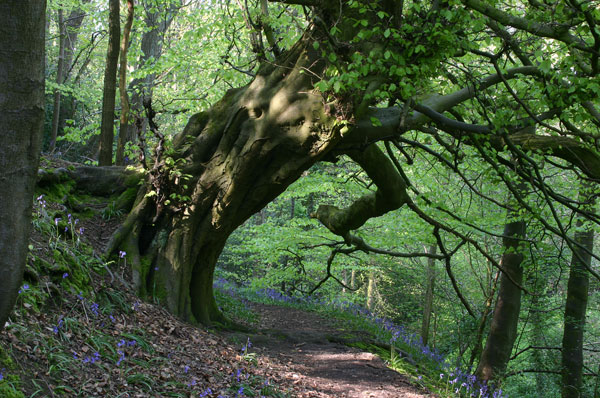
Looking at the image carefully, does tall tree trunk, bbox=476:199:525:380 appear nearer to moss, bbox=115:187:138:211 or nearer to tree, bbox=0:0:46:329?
moss, bbox=115:187:138:211

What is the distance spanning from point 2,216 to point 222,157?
13.5 feet

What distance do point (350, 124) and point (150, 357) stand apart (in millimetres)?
2997

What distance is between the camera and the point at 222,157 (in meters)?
5.79

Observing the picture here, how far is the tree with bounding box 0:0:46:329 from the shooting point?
169cm

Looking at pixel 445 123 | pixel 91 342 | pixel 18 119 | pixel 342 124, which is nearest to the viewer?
pixel 18 119

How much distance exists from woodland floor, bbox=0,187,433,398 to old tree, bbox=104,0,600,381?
2.63ft

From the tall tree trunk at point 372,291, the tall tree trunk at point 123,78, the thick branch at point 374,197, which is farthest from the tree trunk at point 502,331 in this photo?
the tall tree trunk at point 372,291

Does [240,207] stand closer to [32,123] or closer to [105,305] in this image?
[105,305]

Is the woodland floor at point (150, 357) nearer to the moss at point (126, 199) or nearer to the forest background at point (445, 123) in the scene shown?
the moss at point (126, 199)

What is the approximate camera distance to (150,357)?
13.3 ft

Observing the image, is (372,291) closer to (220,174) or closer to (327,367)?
(327,367)

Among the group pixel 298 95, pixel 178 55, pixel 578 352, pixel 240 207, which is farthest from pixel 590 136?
pixel 178 55

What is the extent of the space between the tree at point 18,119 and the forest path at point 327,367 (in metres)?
3.79

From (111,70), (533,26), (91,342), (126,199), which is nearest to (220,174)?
(126,199)
